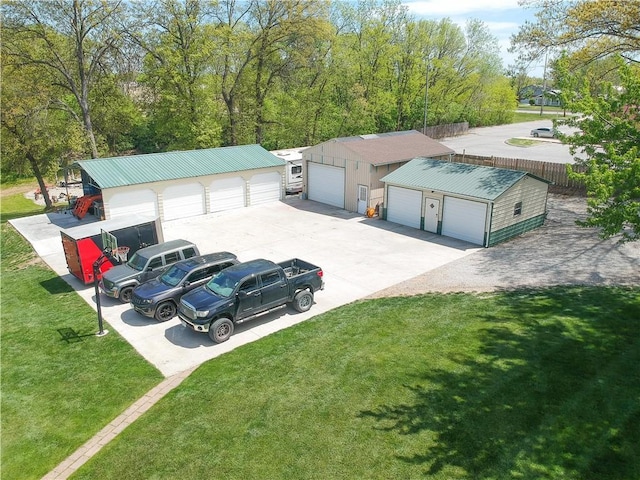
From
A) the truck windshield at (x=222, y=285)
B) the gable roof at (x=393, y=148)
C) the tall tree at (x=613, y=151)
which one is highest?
the tall tree at (x=613, y=151)

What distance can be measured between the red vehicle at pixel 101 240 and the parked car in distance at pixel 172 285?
8.28ft

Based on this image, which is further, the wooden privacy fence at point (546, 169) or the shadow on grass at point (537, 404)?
the wooden privacy fence at point (546, 169)

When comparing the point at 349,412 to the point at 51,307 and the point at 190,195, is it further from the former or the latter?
the point at 190,195

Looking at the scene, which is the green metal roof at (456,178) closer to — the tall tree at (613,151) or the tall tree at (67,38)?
the tall tree at (613,151)

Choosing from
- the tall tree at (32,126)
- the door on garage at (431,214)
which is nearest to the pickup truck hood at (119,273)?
the door on garage at (431,214)

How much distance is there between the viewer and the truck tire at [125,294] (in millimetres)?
16875

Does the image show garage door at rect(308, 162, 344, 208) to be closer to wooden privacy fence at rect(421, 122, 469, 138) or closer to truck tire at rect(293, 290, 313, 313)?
truck tire at rect(293, 290, 313, 313)

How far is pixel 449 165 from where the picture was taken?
2522 cm

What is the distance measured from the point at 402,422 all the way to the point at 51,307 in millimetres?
13377

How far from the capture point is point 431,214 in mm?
24281

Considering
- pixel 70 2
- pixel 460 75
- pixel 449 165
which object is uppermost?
pixel 70 2

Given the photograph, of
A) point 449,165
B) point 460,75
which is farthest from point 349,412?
point 460,75

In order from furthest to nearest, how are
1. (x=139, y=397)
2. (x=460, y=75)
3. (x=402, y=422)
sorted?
(x=460, y=75), (x=139, y=397), (x=402, y=422)

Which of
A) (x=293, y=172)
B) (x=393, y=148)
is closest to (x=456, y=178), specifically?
(x=393, y=148)
